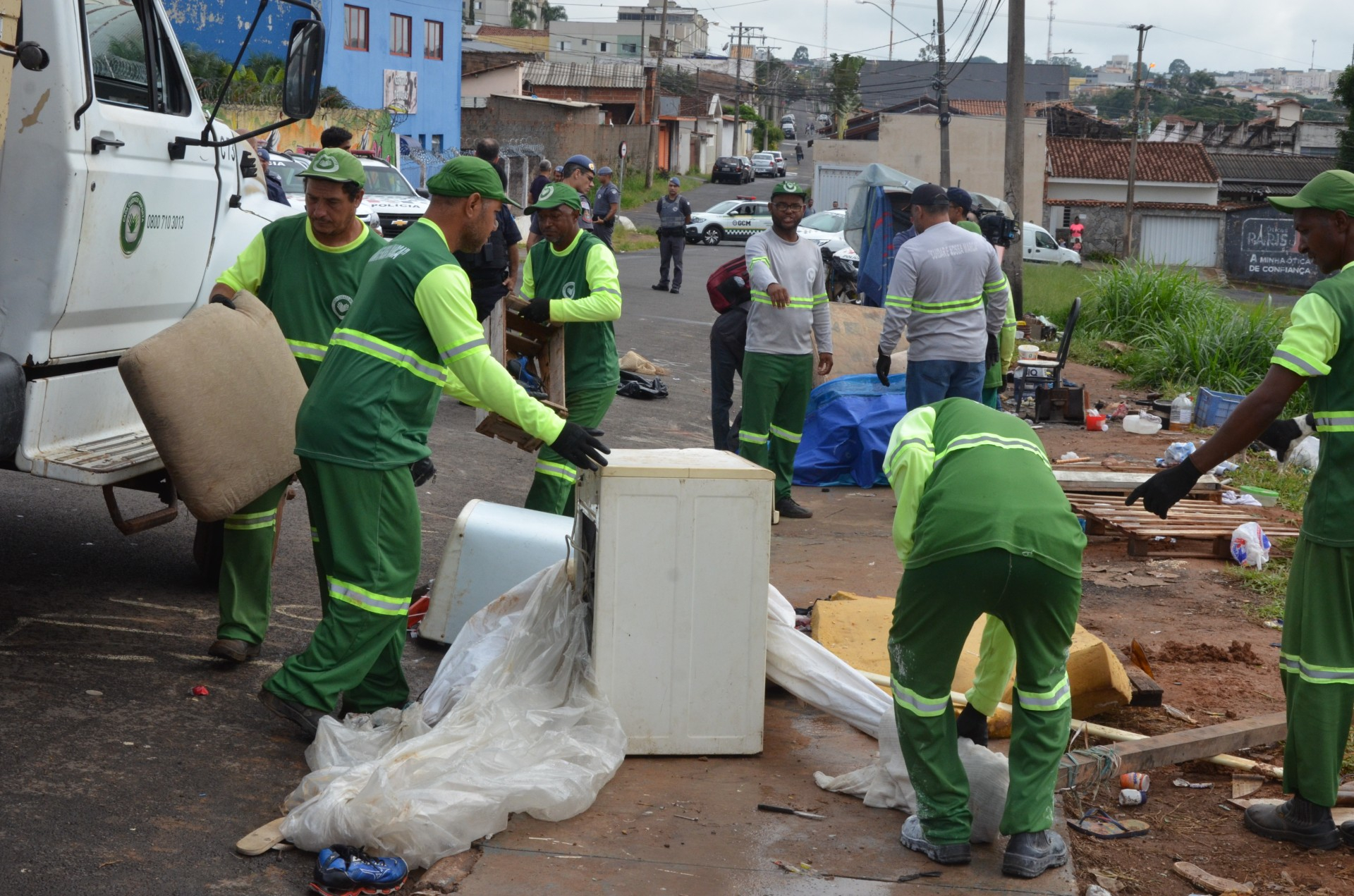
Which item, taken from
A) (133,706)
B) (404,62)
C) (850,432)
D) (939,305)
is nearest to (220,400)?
(133,706)

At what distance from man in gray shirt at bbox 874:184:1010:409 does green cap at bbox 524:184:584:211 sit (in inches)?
91.6

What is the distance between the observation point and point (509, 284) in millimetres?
8102

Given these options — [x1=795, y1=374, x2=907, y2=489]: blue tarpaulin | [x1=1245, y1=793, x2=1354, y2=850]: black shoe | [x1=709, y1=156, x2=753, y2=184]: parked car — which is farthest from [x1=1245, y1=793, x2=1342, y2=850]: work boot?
[x1=709, y1=156, x2=753, y2=184]: parked car

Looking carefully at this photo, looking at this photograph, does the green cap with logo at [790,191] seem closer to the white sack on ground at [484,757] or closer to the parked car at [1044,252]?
the white sack on ground at [484,757]

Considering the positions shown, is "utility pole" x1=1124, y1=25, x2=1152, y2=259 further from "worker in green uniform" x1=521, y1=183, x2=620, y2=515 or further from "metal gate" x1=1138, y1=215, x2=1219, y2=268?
"worker in green uniform" x1=521, y1=183, x2=620, y2=515

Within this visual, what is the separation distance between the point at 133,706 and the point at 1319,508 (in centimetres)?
388

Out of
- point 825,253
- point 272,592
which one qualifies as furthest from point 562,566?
point 825,253

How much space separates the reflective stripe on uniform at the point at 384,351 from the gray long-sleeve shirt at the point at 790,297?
12.8ft

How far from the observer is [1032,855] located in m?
3.51

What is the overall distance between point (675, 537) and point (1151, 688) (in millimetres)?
2070

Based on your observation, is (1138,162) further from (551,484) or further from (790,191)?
(551,484)

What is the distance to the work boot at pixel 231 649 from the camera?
4.78 meters

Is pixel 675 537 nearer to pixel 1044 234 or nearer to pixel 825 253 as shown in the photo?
pixel 825 253

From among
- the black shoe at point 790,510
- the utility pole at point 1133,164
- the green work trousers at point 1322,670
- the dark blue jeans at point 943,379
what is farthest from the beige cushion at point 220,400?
the utility pole at point 1133,164
